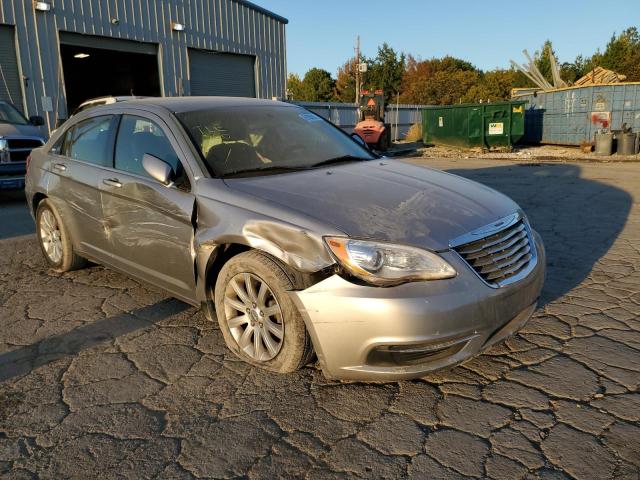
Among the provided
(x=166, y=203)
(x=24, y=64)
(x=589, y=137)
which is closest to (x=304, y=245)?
(x=166, y=203)

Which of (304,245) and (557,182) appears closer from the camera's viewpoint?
(304,245)

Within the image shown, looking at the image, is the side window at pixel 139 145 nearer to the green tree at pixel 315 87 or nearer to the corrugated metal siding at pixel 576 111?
the corrugated metal siding at pixel 576 111

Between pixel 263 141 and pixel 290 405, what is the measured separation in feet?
6.14

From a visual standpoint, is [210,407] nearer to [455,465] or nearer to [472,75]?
[455,465]

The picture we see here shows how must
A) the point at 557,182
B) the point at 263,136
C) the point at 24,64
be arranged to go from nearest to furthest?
the point at 263,136 → the point at 557,182 → the point at 24,64

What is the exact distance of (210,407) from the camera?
276 cm

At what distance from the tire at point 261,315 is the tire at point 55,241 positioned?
219 cm

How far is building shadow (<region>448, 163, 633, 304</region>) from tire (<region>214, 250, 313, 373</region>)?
7.12 feet

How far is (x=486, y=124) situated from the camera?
19516mm

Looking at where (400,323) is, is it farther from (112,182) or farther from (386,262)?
(112,182)

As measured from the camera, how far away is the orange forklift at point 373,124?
2030cm

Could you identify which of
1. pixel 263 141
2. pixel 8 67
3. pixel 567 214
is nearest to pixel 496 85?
pixel 8 67

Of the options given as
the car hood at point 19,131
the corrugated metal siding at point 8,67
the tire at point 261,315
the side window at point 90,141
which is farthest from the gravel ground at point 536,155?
the tire at point 261,315

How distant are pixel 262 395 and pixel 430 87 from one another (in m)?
57.3
